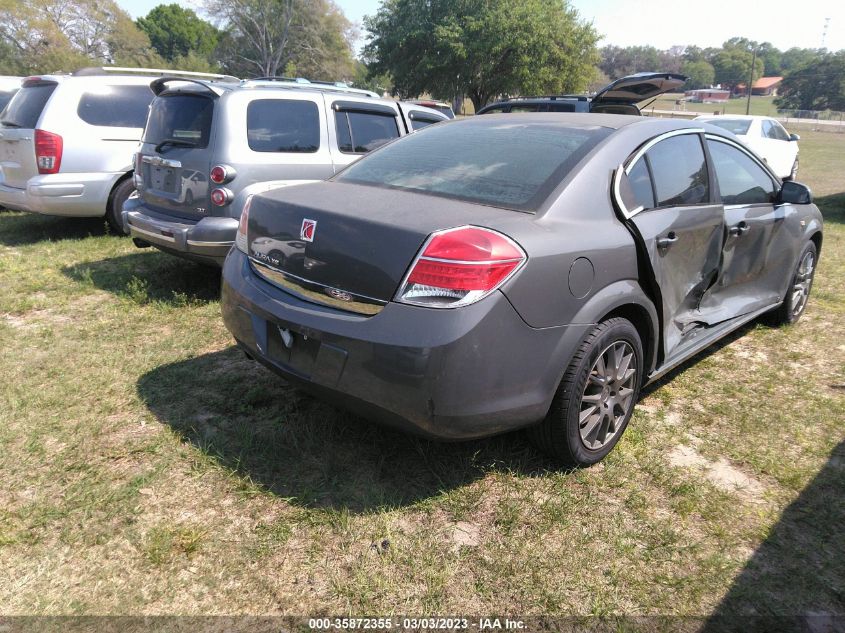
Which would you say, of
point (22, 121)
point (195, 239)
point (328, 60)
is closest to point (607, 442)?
point (195, 239)

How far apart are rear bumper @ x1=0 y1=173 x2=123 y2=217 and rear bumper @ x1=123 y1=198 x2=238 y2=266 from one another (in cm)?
203

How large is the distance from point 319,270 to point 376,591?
1.28 m

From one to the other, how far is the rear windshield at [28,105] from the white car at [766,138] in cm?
1163

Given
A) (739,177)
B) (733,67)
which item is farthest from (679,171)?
(733,67)

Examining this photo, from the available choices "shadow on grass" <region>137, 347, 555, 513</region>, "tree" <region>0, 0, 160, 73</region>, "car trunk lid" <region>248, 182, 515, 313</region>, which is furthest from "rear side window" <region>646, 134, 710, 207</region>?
"tree" <region>0, 0, 160, 73</region>

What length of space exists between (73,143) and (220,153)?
2.90 m

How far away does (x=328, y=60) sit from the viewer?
57.8 m

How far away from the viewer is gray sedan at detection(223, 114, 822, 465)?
2.37 metres

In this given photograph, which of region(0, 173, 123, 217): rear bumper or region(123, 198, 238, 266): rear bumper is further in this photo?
region(0, 173, 123, 217): rear bumper

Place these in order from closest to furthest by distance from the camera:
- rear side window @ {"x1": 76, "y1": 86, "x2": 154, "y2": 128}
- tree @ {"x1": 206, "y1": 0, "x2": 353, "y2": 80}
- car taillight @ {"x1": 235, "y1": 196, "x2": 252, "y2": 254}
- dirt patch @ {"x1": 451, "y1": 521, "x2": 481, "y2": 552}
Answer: dirt patch @ {"x1": 451, "y1": 521, "x2": 481, "y2": 552}
car taillight @ {"x1": 235, "y1": 196, "x2": 252, "y2": 254}
rear side window @ {"x1": 76, "y1": 86, "x2": 154, "y2": 128}
tree @ {"x1": 206, "y1": 0, "x2": 353, "y2": 80}

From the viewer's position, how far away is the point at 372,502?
2652 mm

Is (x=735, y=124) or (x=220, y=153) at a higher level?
(x=220, y=153)

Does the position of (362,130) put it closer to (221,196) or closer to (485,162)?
(221,196)

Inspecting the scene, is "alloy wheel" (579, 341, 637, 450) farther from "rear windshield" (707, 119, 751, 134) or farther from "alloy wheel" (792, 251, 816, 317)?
"rear windshield" (707, 119, 751, 134)
